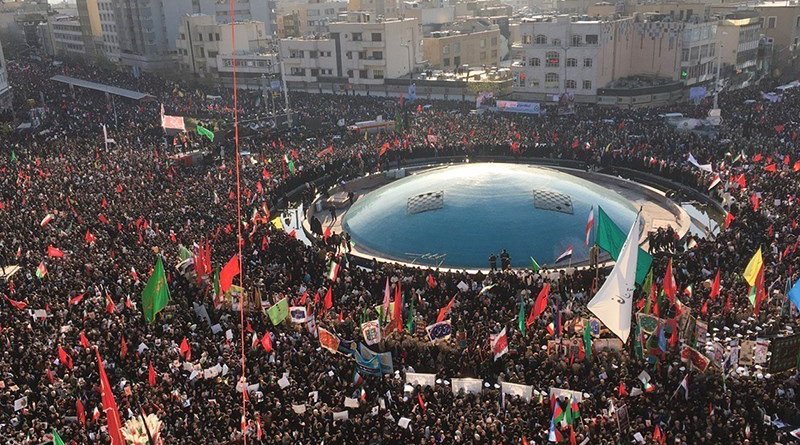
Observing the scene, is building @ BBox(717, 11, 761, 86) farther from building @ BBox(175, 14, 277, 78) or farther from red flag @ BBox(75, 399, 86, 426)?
red flag @ BBox(75, 399, 86, 426)

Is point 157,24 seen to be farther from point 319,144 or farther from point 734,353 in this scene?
point 734,353

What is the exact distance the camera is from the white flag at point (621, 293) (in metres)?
18.6

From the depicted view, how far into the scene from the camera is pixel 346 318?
2366cm

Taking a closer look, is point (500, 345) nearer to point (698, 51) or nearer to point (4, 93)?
point (698, 51)

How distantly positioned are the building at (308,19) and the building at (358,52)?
90.8 feet

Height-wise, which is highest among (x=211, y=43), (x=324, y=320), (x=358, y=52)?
(x=211, y=43)

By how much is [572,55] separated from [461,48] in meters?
24.4

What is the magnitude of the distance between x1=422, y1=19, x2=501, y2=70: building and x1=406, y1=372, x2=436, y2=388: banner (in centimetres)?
6399

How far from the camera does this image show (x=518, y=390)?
61.4ft

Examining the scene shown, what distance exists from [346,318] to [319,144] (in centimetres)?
3025

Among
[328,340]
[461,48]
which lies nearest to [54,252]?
[328,340]

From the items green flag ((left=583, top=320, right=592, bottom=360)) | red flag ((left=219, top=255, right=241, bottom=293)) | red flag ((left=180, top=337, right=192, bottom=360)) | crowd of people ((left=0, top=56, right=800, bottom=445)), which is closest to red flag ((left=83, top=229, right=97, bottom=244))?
crowd of people ((left=0, top=56, right=800, bottom=445))

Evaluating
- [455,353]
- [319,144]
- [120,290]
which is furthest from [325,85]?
[455,353]

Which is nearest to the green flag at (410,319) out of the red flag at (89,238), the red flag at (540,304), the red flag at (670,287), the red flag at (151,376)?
the red flag at (540,304)
